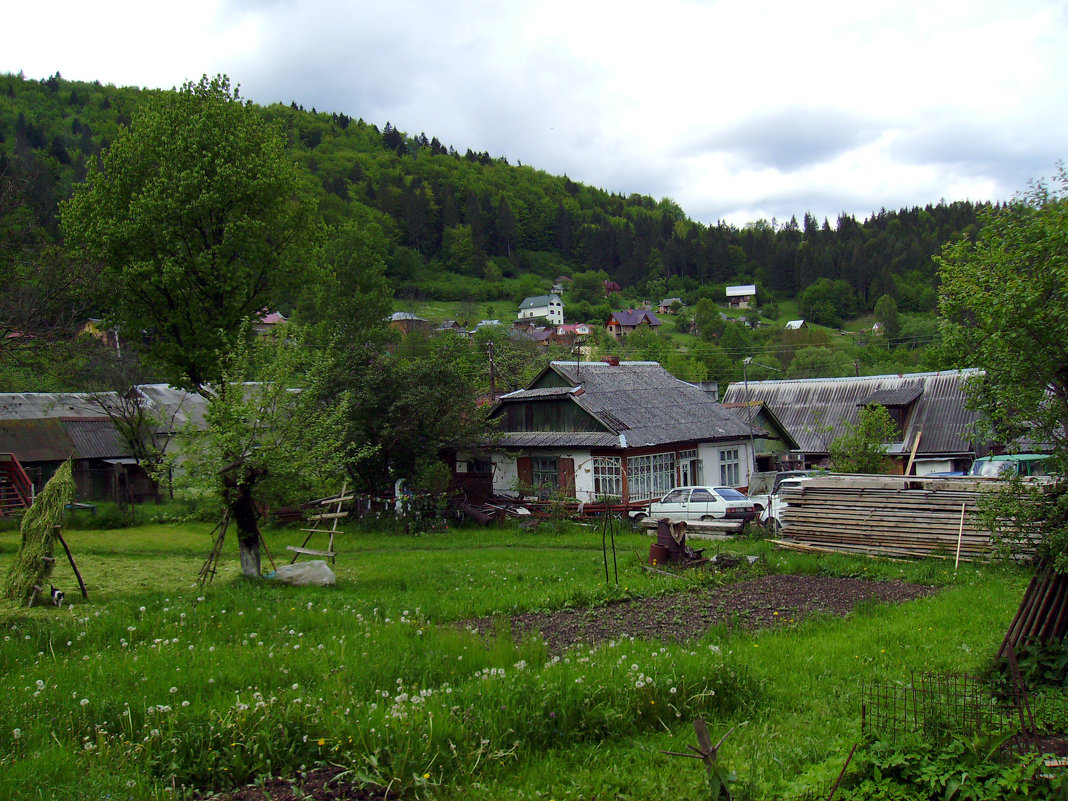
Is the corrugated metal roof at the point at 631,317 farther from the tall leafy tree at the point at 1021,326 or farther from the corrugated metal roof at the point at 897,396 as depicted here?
the tall leafy tree at the point at 1021,326

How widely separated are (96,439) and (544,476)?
23.0 m

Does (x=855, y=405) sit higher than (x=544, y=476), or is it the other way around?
(x=855, y=405)

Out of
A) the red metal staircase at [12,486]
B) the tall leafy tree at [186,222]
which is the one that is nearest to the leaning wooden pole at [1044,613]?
the tall leafy tree at [186,222]

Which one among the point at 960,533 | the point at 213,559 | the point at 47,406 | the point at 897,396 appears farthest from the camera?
the point at 897,396

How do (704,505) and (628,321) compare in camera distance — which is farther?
(628,321)

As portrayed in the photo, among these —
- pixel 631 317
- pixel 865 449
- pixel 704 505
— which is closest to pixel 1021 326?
pixel 704 505

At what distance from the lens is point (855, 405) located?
40.4m

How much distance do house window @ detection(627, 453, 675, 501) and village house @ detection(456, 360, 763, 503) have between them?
0.04m

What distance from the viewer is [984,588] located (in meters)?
14.1

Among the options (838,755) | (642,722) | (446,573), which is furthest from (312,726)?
(446,573)

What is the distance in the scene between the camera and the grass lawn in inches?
224

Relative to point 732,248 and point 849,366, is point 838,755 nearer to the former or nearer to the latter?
point 849,366

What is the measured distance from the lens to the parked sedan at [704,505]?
2544cm

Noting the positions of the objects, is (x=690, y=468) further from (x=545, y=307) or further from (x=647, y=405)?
(x=545, y=307)
